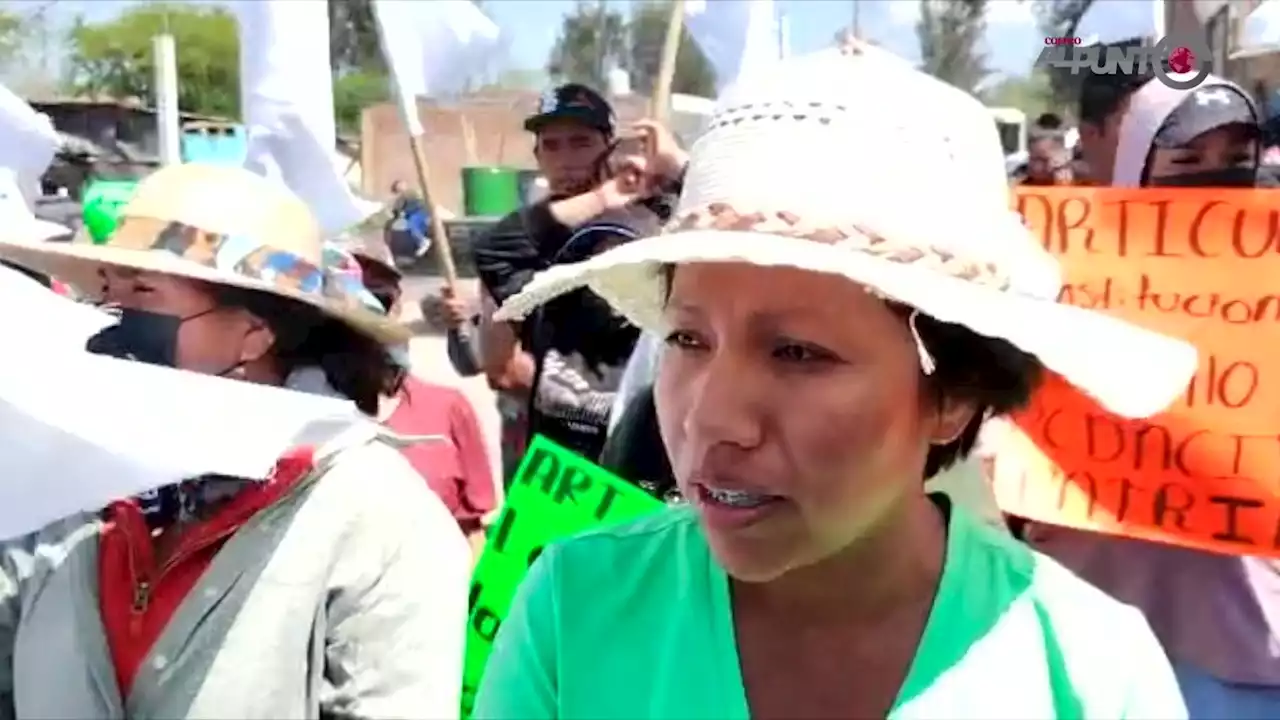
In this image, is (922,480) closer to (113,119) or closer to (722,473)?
(722,473)

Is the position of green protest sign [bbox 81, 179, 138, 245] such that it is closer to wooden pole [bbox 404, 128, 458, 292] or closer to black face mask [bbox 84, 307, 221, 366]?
black face mask [bbox 84, 307, 221, 366]

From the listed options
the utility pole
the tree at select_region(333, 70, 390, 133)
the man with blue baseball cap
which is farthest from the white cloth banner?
the utility pole

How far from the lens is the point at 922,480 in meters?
1.58

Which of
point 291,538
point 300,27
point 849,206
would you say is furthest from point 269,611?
point 300,27

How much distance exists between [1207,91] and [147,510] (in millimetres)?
2001

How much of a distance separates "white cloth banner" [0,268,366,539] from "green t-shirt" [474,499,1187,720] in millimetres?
448

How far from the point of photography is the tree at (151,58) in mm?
45906

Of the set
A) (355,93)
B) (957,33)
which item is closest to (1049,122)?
(957,33)

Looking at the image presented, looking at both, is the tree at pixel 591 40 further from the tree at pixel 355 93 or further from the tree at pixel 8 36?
the tree at pixel 8 36

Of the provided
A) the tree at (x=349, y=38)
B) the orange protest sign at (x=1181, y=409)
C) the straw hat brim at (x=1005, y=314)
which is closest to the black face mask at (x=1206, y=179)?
the orange protest sign at (x=1181, y=409)

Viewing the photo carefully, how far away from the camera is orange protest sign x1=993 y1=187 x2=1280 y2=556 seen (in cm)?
235

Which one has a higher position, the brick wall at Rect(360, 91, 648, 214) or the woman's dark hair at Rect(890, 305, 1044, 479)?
the woman's dark hair at Rect(890, 305, 1044, 479)

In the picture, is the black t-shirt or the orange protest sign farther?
the black t-shirt

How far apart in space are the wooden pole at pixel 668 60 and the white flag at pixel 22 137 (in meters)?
1.87
